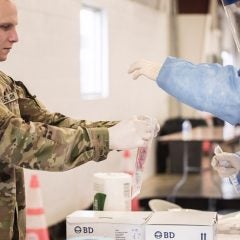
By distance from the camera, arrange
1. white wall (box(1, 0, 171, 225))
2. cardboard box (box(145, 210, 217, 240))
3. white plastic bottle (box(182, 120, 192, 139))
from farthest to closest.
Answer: white plastic bottle (box(182, 120, 192, 139)), white wall (box(1, 0, 171, 225)), cardboard box (box(145, 210, 217, 240))

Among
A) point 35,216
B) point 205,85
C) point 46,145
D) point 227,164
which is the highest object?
point 205,85

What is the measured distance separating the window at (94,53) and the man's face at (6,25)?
3.49 metres

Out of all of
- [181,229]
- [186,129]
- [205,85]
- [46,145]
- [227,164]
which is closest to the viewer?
[46,145]

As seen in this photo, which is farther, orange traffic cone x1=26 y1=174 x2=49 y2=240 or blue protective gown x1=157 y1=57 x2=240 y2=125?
orange traffic cone x1=26 y1=174 x2=49 y2=240

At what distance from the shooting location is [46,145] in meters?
1.72

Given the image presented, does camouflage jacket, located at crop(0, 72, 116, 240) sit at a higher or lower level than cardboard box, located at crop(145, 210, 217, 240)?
higher

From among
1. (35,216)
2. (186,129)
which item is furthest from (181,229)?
(186,129)

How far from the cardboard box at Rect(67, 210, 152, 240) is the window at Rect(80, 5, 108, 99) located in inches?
142

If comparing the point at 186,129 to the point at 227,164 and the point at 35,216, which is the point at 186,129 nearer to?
the point at 35,216

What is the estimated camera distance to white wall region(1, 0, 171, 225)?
4.25 meters

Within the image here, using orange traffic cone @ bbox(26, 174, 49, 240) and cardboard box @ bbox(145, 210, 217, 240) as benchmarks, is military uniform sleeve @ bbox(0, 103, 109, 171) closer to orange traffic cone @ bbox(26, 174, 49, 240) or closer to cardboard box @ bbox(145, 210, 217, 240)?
cardboard box @ bbox(145, 210, 217, 240)

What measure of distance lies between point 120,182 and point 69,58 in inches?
114

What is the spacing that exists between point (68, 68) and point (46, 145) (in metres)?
3.34

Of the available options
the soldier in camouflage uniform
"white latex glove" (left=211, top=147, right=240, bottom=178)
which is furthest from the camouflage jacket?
"white latex glove" (left=211, top=147, right=240, bottom=178)
